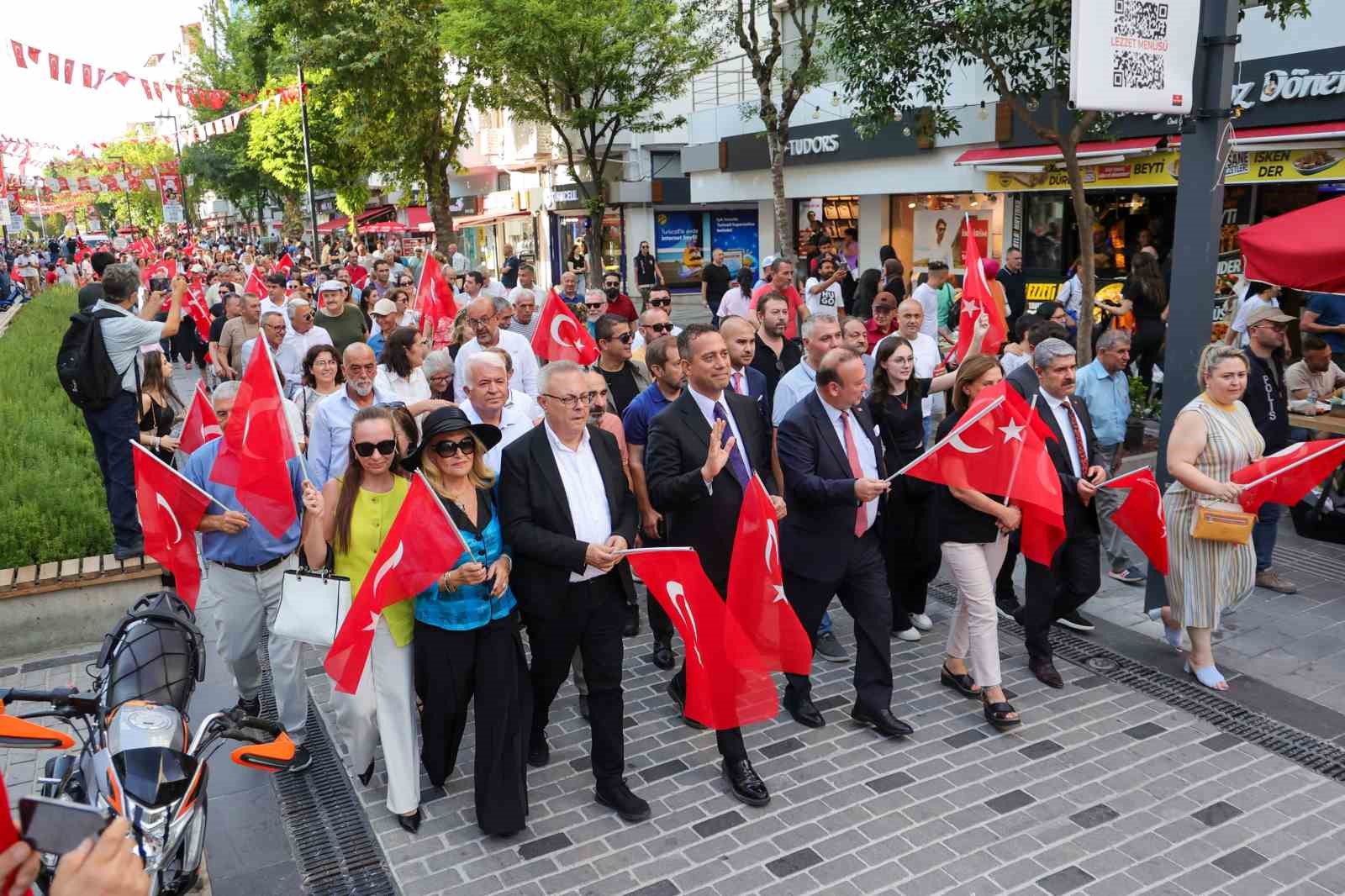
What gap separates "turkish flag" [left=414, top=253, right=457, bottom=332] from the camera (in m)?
12.1

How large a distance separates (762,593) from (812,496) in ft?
1.90

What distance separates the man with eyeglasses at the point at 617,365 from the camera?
7348mm

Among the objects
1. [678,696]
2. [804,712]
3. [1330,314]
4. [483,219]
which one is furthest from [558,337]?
[483,219]

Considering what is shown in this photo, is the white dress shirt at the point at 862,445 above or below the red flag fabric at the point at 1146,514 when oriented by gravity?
above

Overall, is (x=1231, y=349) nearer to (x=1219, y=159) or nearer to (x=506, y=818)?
(x=1219, y=159)

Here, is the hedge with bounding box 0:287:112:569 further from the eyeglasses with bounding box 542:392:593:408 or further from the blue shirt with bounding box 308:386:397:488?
the eyeglasses with bounding box 542:392:593:408

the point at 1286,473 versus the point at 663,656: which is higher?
the point at 1286,473

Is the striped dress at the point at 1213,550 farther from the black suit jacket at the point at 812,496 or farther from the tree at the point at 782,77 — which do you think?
the tree at the point at 782,77

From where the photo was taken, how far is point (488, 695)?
4.74 m

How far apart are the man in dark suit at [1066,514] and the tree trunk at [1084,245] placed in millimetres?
4178

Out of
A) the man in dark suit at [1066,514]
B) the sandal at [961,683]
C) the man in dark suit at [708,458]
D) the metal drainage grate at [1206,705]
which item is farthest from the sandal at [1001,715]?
the man in dark suit at [708,458]

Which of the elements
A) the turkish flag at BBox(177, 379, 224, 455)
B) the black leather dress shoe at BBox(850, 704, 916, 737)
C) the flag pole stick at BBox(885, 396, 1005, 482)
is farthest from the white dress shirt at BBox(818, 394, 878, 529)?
the turkish flag at BBox(177, 379, 224, 455)

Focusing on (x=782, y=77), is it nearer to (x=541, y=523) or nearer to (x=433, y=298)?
(x=433, y=298)

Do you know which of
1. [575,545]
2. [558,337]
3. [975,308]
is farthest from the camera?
[558,337]
